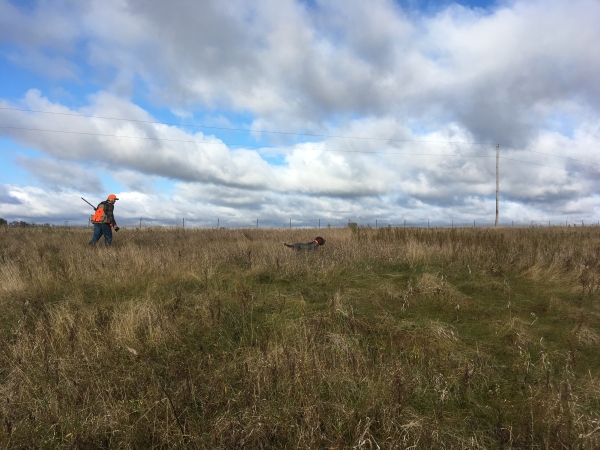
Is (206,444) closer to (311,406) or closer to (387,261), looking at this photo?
Result: (311,406)

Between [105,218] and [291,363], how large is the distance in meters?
9.49

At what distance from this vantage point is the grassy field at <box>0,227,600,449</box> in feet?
7.79

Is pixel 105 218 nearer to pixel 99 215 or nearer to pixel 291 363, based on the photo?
pixel 99 215

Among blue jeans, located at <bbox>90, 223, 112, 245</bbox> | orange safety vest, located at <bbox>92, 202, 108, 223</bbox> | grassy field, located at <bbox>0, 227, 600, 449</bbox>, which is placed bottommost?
grassy field, located at <bbox>0, 227, 600, 449</bbox>

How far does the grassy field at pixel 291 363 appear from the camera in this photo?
238cm

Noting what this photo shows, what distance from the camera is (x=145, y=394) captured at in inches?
109

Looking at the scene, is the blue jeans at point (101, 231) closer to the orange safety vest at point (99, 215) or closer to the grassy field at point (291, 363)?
the orange safety vest at point (99, 215)

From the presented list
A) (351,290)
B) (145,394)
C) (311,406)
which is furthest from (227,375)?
(351,290)

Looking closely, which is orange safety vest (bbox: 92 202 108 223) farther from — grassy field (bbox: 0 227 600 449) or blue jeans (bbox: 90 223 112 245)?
grassy field (bbox: 0 227 600 449)

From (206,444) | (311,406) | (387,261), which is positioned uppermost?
(387,261)

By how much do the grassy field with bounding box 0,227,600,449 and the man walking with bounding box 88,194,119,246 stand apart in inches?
146

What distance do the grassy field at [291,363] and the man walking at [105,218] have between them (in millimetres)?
3717

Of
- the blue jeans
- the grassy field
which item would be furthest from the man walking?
the grassy field

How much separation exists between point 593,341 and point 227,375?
4.21 metres
